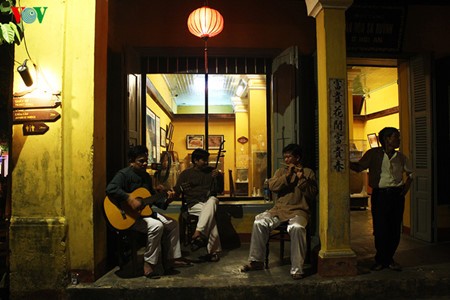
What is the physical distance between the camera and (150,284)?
13.6ft

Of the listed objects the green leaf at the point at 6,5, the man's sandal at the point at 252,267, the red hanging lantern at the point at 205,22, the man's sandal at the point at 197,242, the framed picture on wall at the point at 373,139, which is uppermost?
the red hanging lantern at the point at 205,22

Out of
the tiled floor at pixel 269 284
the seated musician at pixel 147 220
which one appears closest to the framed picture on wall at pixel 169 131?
the seated musician at pixel 147 220

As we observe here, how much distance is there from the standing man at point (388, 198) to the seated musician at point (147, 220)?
264 centimetres

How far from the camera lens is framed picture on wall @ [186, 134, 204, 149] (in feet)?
24.4

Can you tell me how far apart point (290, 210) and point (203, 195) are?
148 centimetres

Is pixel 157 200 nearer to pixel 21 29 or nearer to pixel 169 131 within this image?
pixel 21 29

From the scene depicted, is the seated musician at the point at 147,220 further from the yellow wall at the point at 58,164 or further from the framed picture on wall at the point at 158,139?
the framed picture on wall at the point at 158,139

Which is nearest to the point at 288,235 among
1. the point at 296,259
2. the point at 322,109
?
the point at 296,259

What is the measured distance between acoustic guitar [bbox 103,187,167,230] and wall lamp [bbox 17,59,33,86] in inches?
65.5

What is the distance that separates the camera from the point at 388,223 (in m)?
4.62

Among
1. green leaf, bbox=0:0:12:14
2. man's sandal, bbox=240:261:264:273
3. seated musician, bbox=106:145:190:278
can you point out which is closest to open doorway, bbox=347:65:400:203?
man's sandal, bbox=240:261:264:273

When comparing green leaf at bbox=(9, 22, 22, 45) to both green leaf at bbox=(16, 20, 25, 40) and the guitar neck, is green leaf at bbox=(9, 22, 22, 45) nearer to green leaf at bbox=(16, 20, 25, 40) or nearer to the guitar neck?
green leaf at bbox=(16, 20, 25, 40)

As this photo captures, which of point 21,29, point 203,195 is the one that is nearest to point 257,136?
point 203,195

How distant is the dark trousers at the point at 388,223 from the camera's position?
180 inches
